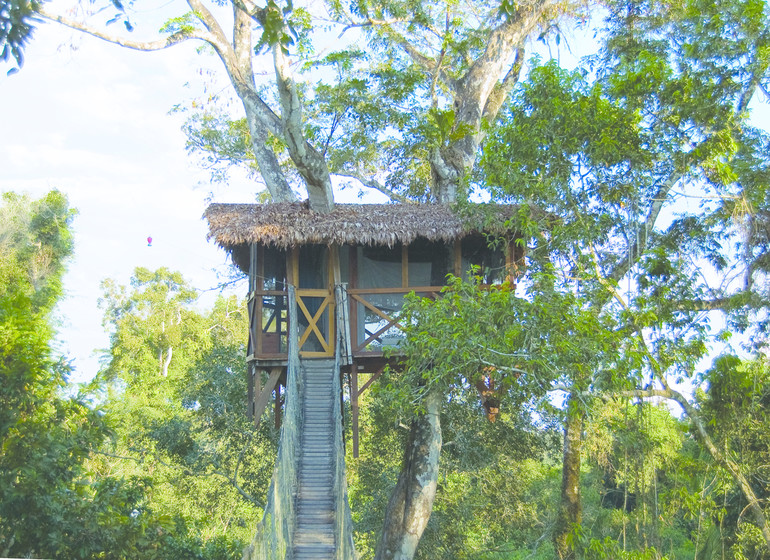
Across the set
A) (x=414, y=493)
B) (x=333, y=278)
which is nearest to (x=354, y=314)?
(x=333, y=278)

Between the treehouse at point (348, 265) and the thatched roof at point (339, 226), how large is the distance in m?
0.01

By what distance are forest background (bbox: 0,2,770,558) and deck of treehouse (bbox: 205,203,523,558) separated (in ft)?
1.64

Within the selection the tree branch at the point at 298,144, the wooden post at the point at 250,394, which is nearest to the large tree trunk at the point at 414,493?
the wooden post at the point at 250,394

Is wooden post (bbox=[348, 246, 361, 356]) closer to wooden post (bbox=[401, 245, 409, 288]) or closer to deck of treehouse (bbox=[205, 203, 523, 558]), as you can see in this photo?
deck of treehouse (bbox=[205, 203, 523, 558])

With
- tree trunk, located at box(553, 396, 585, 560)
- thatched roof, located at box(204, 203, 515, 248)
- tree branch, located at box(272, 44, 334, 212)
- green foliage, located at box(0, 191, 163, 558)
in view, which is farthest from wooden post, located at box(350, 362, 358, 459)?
tree trunk, located at box(553, 396, 585, 560)

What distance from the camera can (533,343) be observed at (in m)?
7.40

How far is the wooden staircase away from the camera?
22.7ft

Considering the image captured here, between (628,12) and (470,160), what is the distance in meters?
3.20

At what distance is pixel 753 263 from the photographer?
31.2 ft

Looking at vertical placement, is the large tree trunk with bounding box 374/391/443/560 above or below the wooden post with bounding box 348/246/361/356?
below

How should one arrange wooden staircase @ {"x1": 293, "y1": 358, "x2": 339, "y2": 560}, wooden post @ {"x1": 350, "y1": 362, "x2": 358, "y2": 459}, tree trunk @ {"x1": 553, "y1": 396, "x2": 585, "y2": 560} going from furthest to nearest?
tree trunk @ {"x1": 553, "y1": 396, "x2": 585, "y2": 560}
wooden post @ {"x1": 350, "y1": 362, "x2": 358, "y2": 459}
wooden staircase @ {"x1": 293, "y1": 358, "x2": 339, "y2": 560}

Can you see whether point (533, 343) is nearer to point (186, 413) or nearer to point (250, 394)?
point (250, 394)

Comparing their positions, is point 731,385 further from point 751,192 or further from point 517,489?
point 517,489

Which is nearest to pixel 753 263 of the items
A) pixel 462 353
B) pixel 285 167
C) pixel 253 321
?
pixel 462 353
